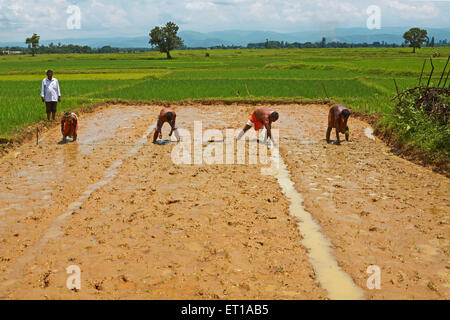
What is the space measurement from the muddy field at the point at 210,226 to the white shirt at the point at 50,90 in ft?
9.65

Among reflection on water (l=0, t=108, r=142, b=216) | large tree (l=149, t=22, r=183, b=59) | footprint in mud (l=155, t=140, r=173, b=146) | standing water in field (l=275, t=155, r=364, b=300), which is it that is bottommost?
standing water in field (l=275, t=155, r=364, b=300)

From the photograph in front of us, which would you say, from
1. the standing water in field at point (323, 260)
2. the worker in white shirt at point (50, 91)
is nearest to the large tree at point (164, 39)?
the worker in white shirt at point (50, 91)

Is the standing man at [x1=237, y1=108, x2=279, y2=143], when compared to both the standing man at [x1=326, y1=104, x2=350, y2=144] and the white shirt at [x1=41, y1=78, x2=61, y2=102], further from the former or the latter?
the white shirt at [x1=41, y1=78, x2=61, y2=102]

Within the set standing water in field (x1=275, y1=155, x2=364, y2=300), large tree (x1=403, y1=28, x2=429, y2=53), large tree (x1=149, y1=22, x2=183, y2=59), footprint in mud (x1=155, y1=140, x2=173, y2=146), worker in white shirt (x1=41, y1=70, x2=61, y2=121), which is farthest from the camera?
large tree (x1=403, y1=28, x2=429, y2=53)

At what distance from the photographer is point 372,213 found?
547 cm

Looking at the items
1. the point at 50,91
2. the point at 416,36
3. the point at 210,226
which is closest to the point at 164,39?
the point at 416,36

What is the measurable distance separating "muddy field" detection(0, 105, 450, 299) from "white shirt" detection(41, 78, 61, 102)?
2.94 m

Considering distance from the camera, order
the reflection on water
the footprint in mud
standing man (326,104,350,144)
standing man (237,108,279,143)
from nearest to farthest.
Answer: the reflection on water, standing man (237,108,279,143), standing man (326,104,350,144), the footprint in mud

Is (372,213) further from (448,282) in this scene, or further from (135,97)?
(135,97)

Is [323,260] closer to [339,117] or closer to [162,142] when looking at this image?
[339,117]

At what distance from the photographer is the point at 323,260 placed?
13.8 ft

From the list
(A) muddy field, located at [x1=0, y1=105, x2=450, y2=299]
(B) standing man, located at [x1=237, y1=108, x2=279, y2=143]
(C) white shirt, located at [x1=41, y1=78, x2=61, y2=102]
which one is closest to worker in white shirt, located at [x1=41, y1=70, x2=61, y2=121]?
(C) white shirt, located at [x1=41, y1=78, x2=61, y2=102]

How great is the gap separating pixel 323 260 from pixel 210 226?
4.70 ft

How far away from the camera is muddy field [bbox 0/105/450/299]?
3.67 meters
